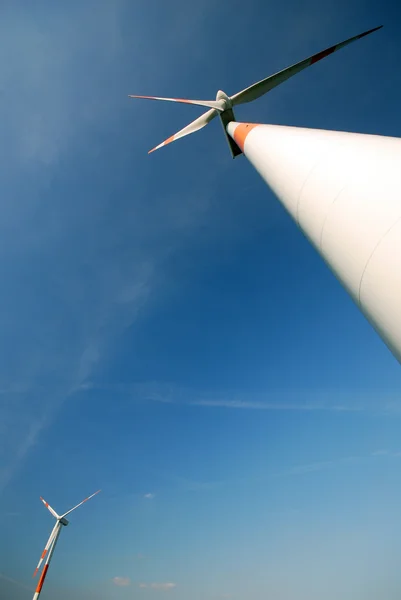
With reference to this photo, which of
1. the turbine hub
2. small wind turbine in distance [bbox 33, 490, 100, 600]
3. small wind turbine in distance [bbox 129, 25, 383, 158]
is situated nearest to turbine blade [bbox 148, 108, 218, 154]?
small wind turbine in distance [bbox 129, 25, 383, 158]

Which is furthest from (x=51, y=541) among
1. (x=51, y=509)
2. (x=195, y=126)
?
(x=195, y=126)

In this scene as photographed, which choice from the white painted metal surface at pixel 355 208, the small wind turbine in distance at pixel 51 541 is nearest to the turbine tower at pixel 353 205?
the white painted metal surface at pixel 355 208

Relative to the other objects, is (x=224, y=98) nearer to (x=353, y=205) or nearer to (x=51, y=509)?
(x=353, y=205)

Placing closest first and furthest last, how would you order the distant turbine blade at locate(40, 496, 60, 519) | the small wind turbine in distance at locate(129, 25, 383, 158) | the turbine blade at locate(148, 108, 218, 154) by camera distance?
the small wind turbine in distance at locate(129, 25, 383, 158) → the turbine blade at locate(148, 108, 218, 154) → the distant turbine blade at locate(40, 496, 60, 519)

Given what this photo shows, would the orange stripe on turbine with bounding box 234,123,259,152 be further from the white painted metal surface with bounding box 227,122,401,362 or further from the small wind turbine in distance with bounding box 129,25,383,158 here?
the small wind turbine in distance with bounding box 129,25,383,158

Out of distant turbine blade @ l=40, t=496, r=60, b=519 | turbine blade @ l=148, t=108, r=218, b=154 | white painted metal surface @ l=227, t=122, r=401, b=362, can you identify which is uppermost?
distant turbine blade @ l=40, t=496, r=60, b=519

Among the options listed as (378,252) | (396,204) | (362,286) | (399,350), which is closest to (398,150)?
(396,204)

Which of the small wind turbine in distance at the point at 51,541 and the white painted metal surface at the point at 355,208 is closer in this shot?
the white painted metal surface at the point at 355,208

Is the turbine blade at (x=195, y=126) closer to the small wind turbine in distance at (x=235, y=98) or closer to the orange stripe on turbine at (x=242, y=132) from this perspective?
the small wind turbine in distance at (x=235, y=98)
